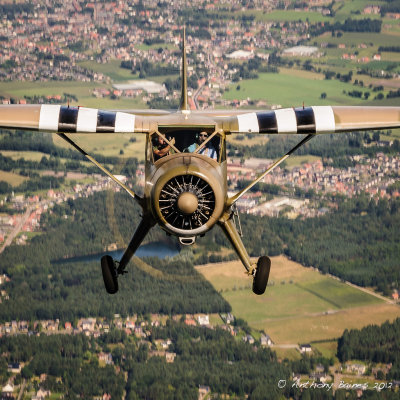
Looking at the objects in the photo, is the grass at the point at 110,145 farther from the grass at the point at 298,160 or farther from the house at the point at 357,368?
the house at the point at 357,368

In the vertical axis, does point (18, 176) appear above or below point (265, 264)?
below

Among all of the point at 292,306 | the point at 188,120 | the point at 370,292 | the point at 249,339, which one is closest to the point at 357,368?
the point at 292,306

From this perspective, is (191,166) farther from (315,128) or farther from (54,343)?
(54,343)

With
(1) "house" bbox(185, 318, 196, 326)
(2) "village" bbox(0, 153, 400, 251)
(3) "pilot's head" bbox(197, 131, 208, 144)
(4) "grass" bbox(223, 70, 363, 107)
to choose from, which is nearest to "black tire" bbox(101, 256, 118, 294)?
(3) "pilot's head" bbox(197, 131, 208, 144)

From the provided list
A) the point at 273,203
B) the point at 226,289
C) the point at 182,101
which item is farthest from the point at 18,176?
the point at 182,101

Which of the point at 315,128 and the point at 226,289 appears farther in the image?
the point at 226,289

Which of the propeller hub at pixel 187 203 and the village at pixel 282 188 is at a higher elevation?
the propeller hub at pixel 187 203

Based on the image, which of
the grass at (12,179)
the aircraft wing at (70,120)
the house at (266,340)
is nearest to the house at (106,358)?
the house at (266,340)
